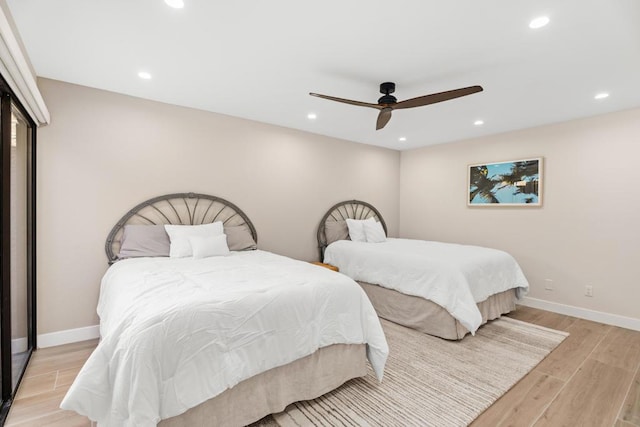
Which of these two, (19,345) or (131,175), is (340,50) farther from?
(19,345)

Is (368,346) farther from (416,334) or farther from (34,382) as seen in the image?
(34,382)

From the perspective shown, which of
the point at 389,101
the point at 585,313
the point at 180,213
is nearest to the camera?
the point at 389,101

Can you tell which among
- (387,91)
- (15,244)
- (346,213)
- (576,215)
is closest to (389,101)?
(387,91)

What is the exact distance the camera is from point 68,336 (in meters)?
2.91

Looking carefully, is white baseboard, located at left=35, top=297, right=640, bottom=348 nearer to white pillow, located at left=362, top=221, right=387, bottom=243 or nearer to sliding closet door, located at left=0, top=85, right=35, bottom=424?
sliding closet door, located at left=0, top=85, right=35, bottom=424

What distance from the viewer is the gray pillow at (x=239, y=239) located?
11.6 feet

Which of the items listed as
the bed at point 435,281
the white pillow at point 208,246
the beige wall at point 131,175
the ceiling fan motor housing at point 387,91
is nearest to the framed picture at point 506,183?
the bed at point 435,281

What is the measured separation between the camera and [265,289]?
1.93 metres

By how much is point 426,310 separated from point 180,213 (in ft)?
9.62

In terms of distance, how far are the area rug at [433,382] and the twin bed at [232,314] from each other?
4.3 inches

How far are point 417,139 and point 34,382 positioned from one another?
5233mm

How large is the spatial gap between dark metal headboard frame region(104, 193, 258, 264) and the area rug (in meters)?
2.30

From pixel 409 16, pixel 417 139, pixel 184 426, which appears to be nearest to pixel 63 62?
pixel 409 16

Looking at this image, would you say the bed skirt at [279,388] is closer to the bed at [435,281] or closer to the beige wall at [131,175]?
the bed at [435,281]
